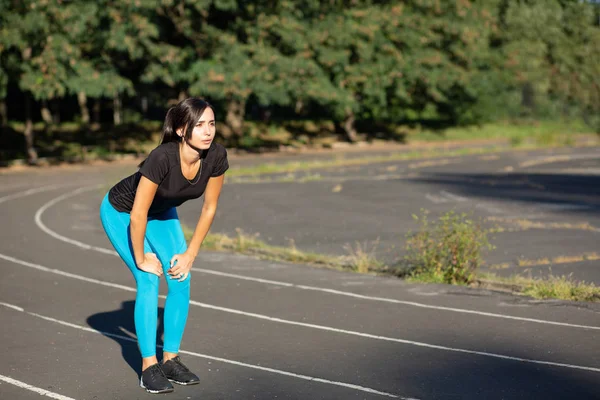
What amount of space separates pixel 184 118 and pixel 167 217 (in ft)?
2.78

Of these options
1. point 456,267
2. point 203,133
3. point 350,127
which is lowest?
point 350,127

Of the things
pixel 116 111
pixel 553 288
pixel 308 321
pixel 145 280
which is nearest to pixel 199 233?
pixel 145 280

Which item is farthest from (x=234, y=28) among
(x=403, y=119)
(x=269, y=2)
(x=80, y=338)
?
(x=80, y=338)

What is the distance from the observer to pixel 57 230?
17891 millimetres

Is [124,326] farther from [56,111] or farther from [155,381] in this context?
[56,111]

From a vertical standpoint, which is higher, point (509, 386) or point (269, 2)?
point (269, 2)

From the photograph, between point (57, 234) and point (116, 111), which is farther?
point (116, 111)

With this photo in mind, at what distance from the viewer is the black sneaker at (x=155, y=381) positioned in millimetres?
6473

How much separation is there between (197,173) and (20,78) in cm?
2884

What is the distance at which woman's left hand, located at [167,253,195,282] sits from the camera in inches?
251

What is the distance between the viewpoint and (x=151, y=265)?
6.35 metres

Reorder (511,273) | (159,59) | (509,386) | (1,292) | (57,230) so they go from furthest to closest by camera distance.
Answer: (159,59)
(57,230)
(511,273)
(1,292)
(509,386)

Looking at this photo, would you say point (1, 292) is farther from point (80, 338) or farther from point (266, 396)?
point (266, 396)

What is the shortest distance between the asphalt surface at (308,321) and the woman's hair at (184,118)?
6.05ft
